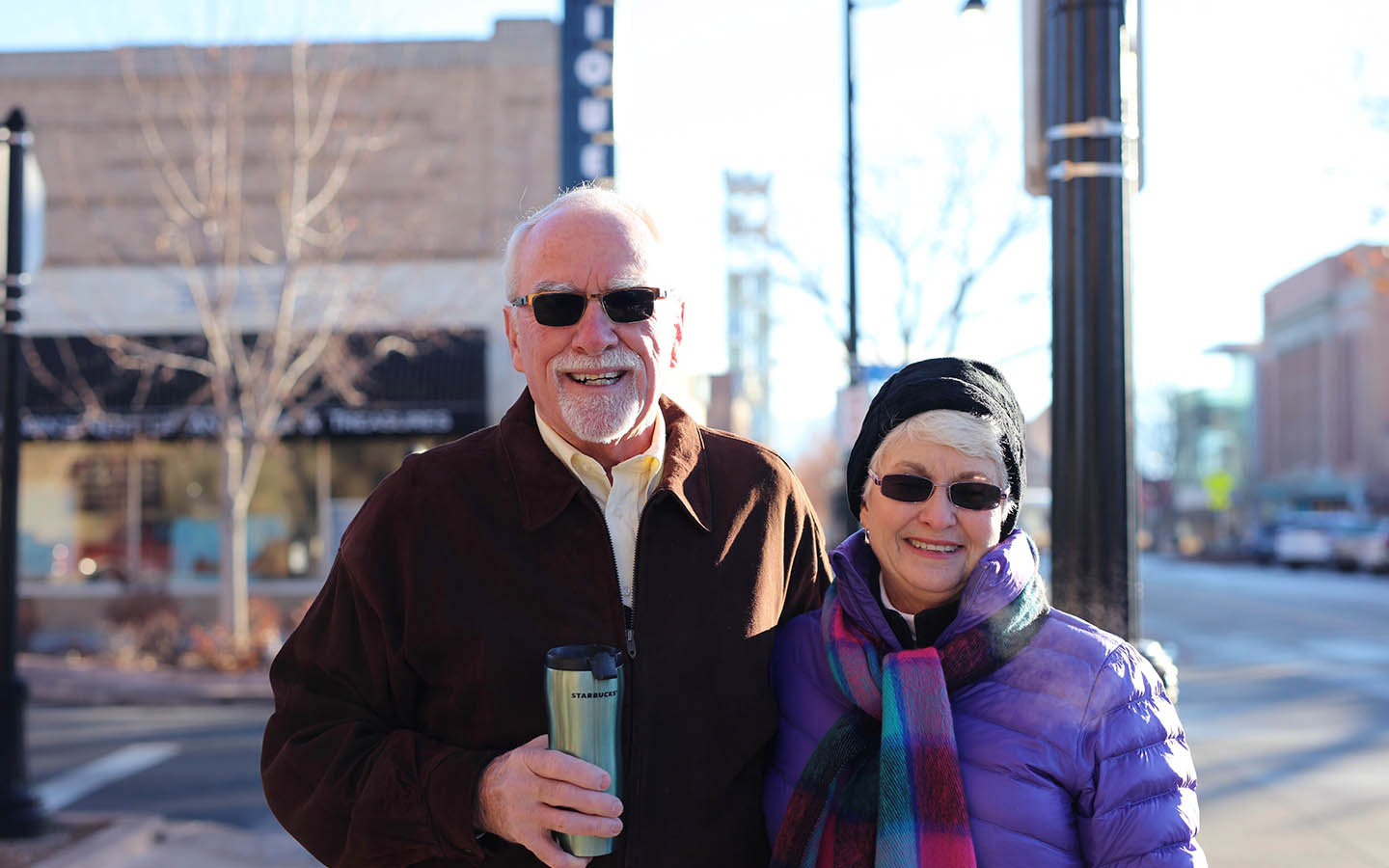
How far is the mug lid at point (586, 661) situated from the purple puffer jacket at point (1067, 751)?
0.62m

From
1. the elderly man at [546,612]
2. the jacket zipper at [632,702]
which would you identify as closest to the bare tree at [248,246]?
the elderly man at [546,612]

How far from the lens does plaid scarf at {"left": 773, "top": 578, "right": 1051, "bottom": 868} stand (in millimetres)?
2031

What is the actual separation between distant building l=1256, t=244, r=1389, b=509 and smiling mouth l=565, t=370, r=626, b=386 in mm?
54190

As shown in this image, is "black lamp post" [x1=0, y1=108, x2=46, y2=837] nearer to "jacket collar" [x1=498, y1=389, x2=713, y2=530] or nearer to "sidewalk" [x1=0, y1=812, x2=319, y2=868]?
"sidewalk" [x1=0, y1=812, x2=319, y2=868]

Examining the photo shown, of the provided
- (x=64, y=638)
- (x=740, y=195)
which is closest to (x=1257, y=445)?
(x=740, y=195)

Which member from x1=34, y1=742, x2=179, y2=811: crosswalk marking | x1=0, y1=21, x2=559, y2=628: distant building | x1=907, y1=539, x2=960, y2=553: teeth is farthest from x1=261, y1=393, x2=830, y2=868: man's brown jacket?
x1=0, y1=21, x2=559, y2=628: distant building

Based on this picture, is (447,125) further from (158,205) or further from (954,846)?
(954,846)

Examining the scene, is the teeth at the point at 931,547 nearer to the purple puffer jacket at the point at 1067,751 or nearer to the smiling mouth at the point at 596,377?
the purple puffer jacket at the point at 1067,751

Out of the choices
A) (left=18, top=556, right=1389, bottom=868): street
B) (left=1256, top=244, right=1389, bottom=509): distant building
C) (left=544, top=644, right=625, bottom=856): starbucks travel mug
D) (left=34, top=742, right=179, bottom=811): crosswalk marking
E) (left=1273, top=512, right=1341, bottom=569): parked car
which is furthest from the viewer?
(left=1256, top=244, right=1389, bottom=509): distant building

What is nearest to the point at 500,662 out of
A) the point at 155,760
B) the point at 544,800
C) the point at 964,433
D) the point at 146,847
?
the point at 544,800

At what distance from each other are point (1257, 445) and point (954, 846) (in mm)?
80137

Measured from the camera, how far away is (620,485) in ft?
7.99

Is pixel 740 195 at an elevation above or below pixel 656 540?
above

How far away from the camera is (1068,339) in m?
3.39
